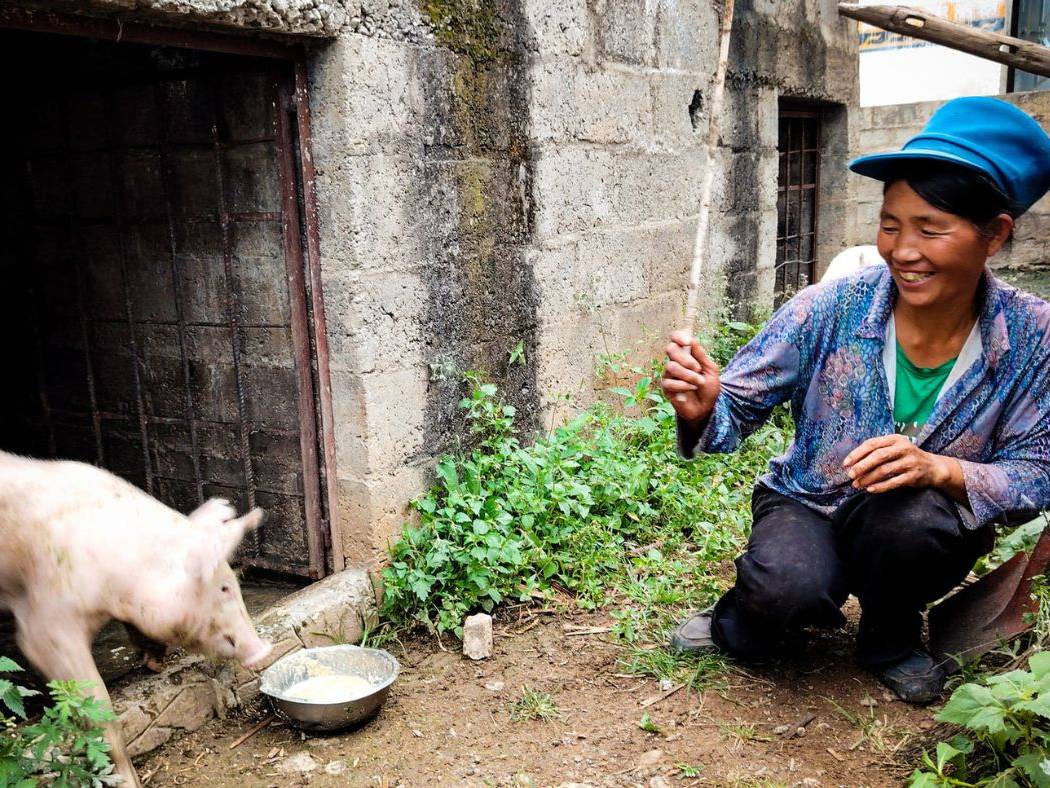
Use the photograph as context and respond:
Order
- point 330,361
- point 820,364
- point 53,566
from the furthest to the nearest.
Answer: point 330,361, point 820,364, point 53,566

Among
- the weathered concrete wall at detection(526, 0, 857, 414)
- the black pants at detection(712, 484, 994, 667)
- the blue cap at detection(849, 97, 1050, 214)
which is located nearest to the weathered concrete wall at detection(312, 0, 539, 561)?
the weathered concrete wall at detection(526, 0, 857, 414)

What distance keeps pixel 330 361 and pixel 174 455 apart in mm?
1040

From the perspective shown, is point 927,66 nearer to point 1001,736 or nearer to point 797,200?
point 797,200

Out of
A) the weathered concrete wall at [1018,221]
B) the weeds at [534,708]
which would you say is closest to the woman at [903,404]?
the weeds at [534,708]

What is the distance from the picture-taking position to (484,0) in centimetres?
393

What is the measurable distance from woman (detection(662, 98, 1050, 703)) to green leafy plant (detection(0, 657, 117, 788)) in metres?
1.81

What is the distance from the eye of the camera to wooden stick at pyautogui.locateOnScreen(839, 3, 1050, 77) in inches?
146

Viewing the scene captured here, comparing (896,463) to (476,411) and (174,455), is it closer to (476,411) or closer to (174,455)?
(476,411)

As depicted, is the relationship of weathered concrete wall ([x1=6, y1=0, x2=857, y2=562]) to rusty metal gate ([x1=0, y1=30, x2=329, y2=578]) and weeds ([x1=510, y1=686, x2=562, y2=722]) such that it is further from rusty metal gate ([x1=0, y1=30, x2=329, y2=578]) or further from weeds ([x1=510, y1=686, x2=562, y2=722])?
weeds ([x1=510, y1=686, x2=562, y2=722])

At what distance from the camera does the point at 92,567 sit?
2434mm

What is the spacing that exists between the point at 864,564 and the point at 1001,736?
63cm

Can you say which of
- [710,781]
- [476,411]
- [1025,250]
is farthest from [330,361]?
[1025,250]

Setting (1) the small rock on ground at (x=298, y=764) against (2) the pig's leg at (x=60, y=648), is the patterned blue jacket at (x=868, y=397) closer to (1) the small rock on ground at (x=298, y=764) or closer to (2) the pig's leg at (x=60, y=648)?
(1) the small rock on ground at (x=298, y=764)

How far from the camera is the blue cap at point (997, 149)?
2543 millimetres
